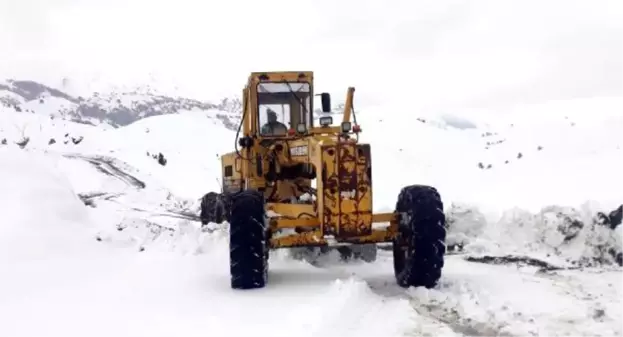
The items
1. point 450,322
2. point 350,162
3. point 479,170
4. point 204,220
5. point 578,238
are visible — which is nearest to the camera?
point 450,322

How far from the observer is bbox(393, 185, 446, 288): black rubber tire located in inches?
274

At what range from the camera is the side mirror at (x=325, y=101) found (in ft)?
28.8

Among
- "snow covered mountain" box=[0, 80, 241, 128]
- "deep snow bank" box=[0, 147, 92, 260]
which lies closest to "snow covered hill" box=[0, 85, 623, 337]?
"deep snow bank" box=[0, 147, 92, 260]

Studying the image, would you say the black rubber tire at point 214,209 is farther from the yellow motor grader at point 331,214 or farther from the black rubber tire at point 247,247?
the black rubber tire at point 247,247

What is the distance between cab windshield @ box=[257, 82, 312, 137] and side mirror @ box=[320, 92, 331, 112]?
0.58 metres

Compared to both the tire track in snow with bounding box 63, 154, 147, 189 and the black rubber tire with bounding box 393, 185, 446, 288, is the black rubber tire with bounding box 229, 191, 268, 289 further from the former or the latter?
the tire track in snow with bounding box 63, 154, 147, 189

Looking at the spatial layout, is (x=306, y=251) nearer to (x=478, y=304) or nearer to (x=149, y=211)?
(x=478, y=304)

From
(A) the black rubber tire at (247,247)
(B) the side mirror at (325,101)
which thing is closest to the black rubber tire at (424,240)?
(A) the black rubber tire at (247,247)

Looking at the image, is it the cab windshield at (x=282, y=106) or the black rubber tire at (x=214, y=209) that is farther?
the black rubber tire at (x=214, y=209)

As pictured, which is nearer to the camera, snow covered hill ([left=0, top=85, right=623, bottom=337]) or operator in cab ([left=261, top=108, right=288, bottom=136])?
snow covered hill ([left=0, top=85, right=623, bottom=337])

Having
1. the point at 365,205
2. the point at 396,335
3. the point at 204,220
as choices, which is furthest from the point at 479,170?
the point at 396,335

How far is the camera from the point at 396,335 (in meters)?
5.27

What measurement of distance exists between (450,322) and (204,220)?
8.12 m

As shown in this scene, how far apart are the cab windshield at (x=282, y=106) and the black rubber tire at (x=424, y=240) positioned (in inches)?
Answer: 104
